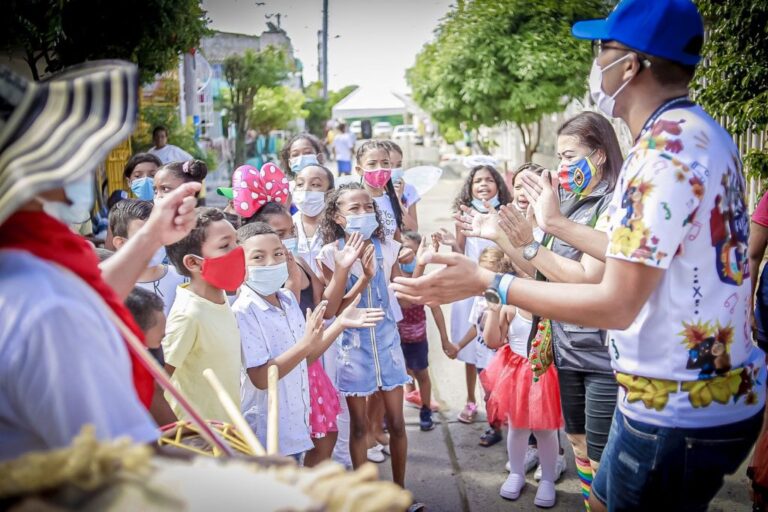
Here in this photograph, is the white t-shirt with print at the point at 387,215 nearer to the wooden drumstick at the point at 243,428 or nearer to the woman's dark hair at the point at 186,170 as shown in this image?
the woman's dark hair at the point at 186,170

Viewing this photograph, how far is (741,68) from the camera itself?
4719mm

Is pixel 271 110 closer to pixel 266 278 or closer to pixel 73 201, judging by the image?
pixel 266 278

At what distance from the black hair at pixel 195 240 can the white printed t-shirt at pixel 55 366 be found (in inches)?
78.1

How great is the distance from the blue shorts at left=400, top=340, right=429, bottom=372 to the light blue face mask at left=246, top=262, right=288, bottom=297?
189 cm

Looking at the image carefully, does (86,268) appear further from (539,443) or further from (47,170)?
(539,443)

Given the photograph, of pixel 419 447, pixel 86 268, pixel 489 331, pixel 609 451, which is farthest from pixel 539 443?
pixel 86 268

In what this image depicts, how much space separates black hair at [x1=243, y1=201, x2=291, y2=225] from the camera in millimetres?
4438

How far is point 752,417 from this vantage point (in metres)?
2.10

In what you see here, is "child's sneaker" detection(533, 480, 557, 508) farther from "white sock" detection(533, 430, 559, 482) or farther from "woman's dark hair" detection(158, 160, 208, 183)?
"woman's dark hair" detection(158, 160, 208, 183)

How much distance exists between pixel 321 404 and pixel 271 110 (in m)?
23.6

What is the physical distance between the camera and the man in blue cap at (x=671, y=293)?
6.34 ft

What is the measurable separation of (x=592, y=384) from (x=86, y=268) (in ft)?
7.83

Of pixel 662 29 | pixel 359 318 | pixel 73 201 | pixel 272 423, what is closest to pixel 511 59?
pixel 359 318

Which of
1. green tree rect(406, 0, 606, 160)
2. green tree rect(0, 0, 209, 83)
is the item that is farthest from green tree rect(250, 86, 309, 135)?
green tree rect(0, 0, 209, 83)
